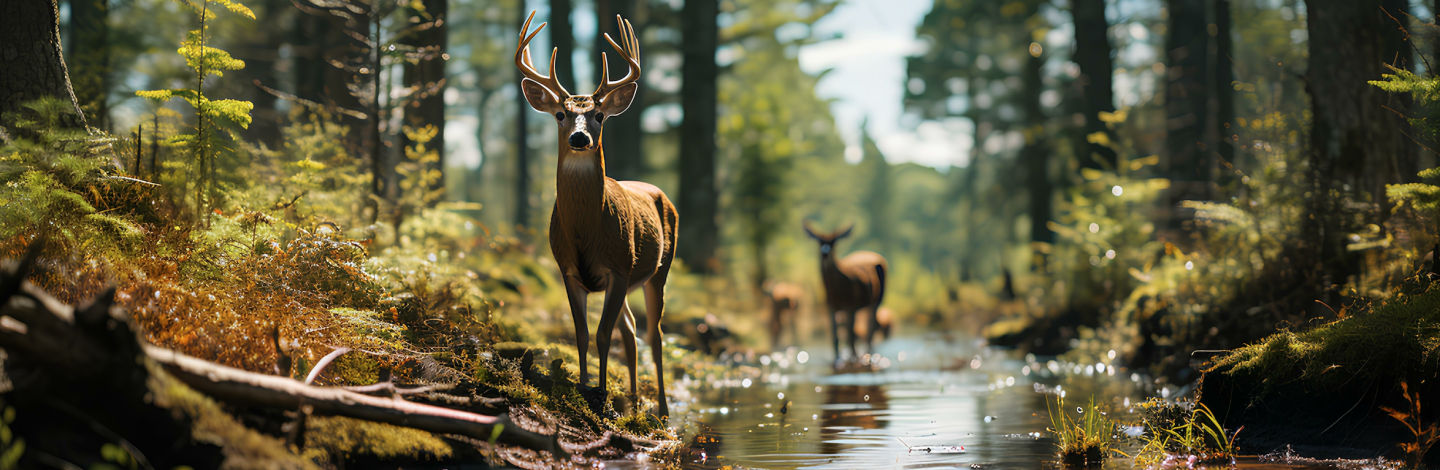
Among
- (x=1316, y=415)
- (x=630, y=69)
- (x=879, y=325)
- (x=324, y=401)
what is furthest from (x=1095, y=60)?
(x=324, y=401)

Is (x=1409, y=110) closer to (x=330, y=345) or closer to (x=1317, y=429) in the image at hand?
(x=1317, y=429)

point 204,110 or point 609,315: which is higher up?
point 204,110

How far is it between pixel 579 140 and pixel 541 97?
0.80 meters

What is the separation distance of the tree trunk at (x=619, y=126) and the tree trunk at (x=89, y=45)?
9233 millimetres

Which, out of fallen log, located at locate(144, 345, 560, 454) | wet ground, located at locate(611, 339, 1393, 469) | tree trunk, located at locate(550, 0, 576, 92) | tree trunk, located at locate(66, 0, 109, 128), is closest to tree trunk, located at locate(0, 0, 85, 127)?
fallen log, located at locate(144, 345, 560, 454)

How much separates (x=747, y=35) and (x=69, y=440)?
22496 millimetres

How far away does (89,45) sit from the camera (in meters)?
17.1

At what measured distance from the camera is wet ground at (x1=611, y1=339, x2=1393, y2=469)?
6395 mm

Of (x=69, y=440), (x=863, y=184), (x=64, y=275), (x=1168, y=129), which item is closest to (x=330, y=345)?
(x=64, y=275)

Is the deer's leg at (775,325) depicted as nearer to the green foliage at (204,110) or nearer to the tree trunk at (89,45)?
the tree trunk at (89,45)

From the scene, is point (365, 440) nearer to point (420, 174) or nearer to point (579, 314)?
point (579, 314)

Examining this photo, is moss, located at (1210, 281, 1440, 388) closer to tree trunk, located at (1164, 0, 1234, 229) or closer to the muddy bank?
the muddy bank

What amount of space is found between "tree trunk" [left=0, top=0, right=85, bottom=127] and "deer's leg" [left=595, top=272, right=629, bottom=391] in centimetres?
451

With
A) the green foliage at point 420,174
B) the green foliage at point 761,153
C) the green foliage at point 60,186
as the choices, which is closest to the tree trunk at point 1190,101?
the green foliage at point 761,153
